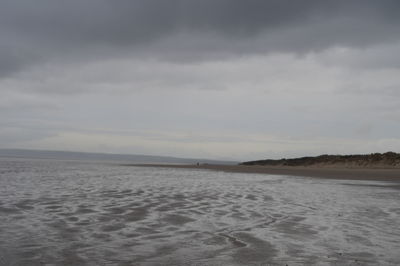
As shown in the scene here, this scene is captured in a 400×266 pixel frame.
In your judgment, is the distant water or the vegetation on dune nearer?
the distant water

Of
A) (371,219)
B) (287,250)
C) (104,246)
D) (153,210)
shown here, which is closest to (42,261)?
(104,246)

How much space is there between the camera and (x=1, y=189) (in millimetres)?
14352

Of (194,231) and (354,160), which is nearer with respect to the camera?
(194,231)

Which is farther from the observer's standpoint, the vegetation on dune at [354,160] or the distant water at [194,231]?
the vegetation on dune at [354,160]

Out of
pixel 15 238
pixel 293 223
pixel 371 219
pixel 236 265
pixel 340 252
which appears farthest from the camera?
pixel 371 219

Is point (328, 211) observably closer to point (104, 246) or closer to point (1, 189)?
point (104, 246)

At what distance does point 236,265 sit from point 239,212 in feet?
16.0

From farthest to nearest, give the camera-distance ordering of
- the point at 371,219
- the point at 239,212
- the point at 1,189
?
the point at 1,189, the point at 239,212, the point at 371,219

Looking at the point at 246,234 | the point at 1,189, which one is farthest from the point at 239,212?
the point at 1,189

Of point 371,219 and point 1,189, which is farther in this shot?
point 1,189

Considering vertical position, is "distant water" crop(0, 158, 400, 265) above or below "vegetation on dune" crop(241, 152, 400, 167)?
below

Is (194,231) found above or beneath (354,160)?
beneath

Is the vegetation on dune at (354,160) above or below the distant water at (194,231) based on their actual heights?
above

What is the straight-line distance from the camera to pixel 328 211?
10242 millimetres
